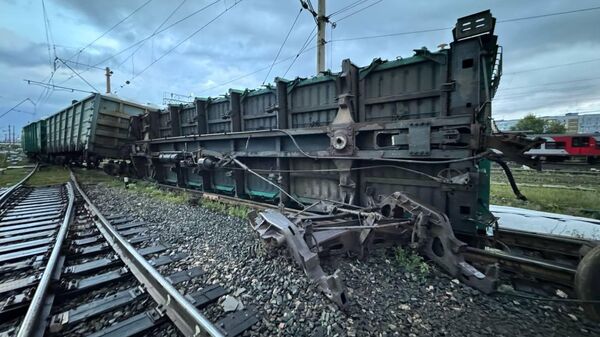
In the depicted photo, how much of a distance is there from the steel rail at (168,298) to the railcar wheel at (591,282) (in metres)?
3.22

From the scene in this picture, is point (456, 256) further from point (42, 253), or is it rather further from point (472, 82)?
point (42, 253)

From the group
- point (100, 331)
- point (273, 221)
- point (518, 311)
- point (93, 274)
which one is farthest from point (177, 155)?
point (518, 311)

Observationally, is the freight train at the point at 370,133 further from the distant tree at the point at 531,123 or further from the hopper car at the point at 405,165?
the distant tree at the point at 531,123

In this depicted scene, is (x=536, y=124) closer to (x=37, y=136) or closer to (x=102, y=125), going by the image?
(x=102, y=125)

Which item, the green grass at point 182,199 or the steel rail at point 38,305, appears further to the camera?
the green grass at point 182,199

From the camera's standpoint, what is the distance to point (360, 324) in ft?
7.55

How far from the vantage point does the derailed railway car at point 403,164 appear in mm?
3115

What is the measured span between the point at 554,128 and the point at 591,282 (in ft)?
255

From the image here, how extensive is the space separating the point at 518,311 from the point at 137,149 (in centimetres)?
1256

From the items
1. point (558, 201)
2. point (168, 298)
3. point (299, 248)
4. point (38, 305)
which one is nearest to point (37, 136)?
point (38, 305)

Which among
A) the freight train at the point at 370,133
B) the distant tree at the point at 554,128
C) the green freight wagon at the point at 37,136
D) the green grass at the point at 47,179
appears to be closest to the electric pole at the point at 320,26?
the freight train at the point at 370,133

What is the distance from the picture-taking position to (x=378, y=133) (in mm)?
4586

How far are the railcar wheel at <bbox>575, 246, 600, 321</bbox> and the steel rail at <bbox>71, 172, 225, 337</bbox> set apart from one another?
3219 mm

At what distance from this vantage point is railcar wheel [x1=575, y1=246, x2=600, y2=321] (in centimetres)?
236
